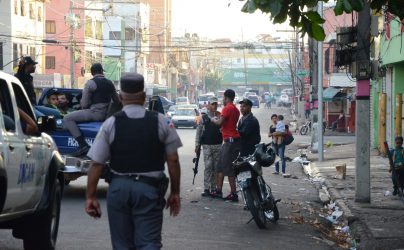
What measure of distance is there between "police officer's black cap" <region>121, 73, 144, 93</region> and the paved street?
3.70 meters

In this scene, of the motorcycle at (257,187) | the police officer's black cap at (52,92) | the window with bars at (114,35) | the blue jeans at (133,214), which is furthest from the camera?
the window with bars at (114,35)

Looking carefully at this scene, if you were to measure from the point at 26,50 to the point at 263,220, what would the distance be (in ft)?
159

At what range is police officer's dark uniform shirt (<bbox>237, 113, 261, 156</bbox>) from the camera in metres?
15.2

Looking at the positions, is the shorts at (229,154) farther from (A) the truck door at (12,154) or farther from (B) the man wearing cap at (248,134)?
(A) the truck door at (12,154)

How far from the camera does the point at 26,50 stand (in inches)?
2317

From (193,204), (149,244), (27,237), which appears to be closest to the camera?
(149,244)

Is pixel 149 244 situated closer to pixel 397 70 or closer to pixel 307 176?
pixel 307 176

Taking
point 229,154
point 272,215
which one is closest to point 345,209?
point 229,154

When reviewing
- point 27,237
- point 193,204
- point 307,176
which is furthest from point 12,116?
point 307,176

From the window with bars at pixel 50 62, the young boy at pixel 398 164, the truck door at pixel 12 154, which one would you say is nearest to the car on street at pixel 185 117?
the window with bars at pixel 50 62

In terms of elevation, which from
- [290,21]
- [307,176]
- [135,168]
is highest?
[290,21]

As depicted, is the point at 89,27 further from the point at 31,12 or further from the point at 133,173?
the point at 133,173

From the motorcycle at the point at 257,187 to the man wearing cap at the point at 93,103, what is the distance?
2.72 meters

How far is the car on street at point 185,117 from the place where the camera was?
2194 inches
